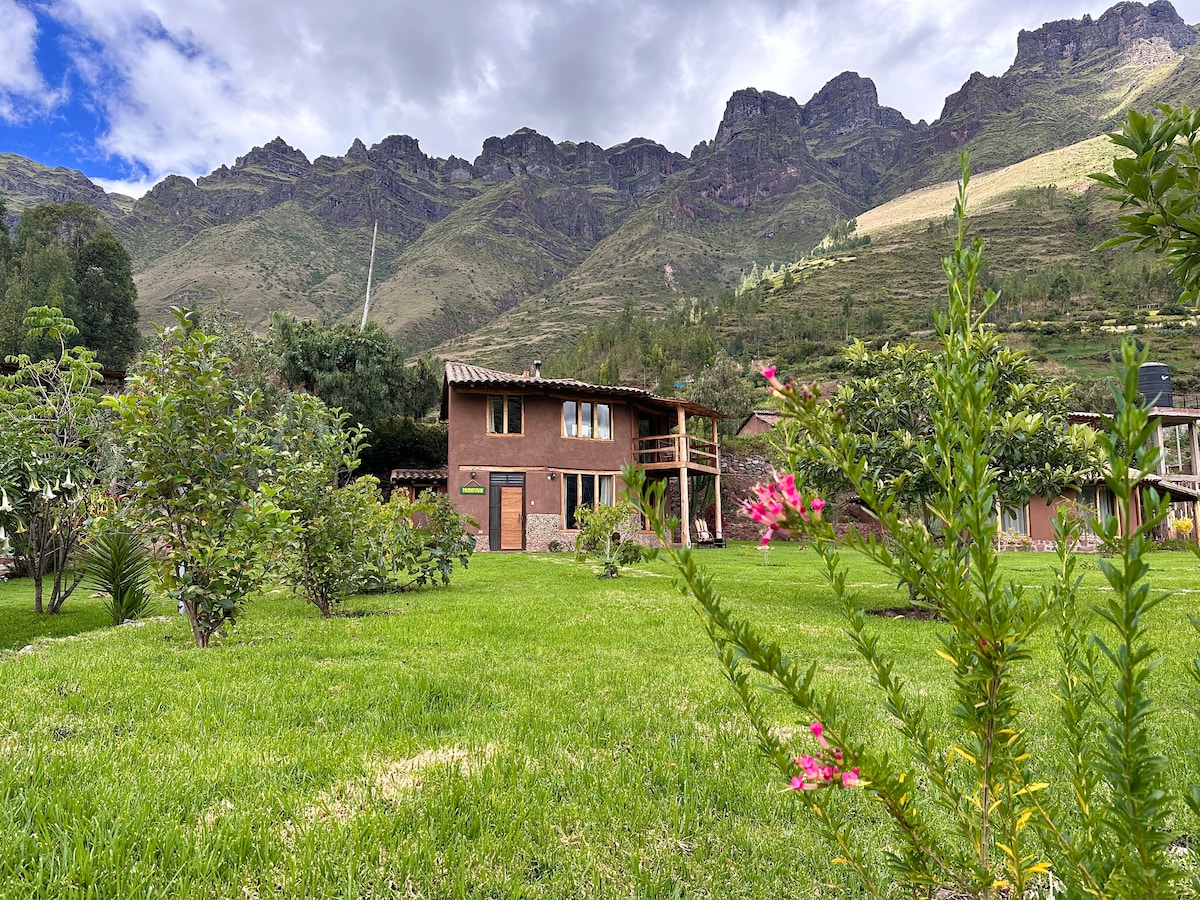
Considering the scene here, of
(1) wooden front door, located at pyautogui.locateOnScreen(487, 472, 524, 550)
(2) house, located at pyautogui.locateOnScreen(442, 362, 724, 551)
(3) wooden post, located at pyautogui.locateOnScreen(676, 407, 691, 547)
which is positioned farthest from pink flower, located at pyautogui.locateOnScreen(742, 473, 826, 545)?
(1) wooden front door, located at pyautogui.locateOnScreen(487, 472, 524, 550)

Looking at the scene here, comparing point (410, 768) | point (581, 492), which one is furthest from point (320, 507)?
point (581, 492)

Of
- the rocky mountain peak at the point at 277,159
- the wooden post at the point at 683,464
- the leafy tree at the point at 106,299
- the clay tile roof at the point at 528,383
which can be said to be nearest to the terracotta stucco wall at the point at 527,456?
the clay tile roof at the point at 528,383

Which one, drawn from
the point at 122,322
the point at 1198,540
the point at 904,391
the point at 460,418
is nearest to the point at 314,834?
the point at 1198,540

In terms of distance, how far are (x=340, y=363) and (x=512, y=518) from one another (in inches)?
612

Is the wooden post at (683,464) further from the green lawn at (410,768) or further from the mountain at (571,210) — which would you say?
the mountain at (571,210)

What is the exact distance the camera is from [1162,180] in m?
1.48

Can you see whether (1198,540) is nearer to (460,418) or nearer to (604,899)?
(604,899)

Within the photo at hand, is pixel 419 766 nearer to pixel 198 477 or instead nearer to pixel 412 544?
pixel 198 477

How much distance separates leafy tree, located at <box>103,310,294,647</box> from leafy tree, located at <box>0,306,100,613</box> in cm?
393

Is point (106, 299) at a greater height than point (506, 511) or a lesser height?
greater

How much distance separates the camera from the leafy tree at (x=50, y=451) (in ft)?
28.5

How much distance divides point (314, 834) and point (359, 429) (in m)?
6.73

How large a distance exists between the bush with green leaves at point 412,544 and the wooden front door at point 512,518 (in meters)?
10.3

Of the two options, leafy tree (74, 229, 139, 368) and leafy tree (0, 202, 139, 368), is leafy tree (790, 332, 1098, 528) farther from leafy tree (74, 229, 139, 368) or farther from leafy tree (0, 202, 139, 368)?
leafy tree (74, 229, 139, 368)
